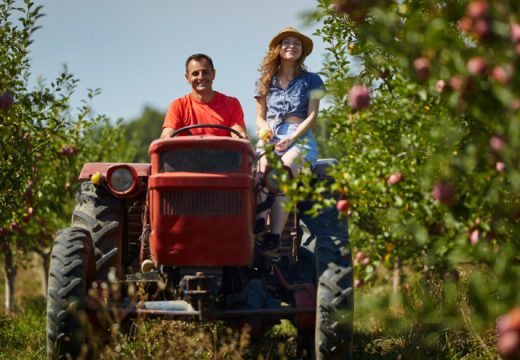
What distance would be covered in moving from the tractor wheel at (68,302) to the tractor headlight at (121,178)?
0.46 meters

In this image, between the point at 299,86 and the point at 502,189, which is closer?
the point at 502,189

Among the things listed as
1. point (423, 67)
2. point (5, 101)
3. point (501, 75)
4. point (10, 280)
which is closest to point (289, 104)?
point (5, 101)

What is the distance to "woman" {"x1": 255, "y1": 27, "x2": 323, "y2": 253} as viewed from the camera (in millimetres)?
5086

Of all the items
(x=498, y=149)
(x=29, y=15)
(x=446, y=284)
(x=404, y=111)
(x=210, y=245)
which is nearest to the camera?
(x=498, y=149)

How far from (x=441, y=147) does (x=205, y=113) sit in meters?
2.42

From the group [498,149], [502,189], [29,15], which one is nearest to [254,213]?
[502,189]

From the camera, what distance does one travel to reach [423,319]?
344 cm

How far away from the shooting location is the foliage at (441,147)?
2.85 metres

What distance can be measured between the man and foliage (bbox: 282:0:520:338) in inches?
51.9

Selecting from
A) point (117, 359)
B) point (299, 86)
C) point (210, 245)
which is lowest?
point (117, 359)

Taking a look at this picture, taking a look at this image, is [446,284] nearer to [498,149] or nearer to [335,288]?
[498,149]

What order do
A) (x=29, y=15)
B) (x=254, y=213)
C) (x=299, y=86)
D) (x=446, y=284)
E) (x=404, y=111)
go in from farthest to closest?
1. (x=29, y=15)
2. (x=299, y=86)
3. (x=254, y=213)
4. (x=404, y=111)
5. (x=446, y=284)

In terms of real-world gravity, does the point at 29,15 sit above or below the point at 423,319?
above

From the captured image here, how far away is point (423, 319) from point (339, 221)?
1.51 m
